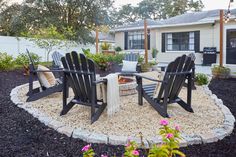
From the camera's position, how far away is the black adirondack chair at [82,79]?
3.36 metres

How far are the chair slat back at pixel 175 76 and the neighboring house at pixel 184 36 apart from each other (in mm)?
10180

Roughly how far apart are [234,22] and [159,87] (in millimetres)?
10508

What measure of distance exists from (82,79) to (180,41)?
41.1 feet

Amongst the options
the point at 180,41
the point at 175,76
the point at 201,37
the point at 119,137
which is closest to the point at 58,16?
the point at 180,41

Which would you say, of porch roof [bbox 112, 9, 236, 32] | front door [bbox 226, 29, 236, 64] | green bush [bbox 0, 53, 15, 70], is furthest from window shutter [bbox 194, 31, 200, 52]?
green bush [bbox 0, 53, 15, 70]

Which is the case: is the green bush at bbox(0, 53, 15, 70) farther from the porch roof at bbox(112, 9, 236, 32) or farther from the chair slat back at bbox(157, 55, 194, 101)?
the porch roof at bbox(112, 9, 236, 32)

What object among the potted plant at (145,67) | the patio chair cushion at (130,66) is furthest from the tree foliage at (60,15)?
the patio chair cushion at (130,66)

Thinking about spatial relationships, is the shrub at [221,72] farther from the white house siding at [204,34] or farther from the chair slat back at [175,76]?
the white house siding at [204,34]

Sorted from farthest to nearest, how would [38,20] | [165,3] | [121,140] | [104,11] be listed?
[165,3] < [104,11] < [38,20] < [121,140]

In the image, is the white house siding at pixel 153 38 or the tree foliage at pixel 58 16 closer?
the tree foliage at pixel 58 16

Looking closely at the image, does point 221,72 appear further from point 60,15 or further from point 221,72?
point 60,15

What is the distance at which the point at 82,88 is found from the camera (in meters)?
3.57

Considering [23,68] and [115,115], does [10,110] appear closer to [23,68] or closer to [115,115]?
[115,115]

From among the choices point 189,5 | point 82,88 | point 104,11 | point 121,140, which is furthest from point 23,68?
point 189,5
